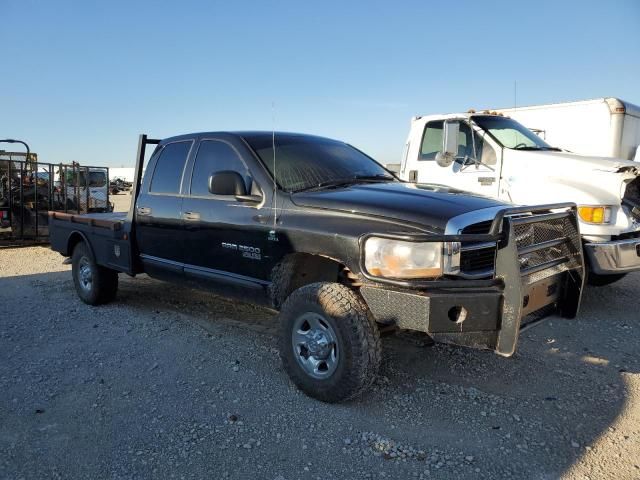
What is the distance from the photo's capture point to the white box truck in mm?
7348

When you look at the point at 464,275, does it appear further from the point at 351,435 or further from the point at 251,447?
the point at 251,447

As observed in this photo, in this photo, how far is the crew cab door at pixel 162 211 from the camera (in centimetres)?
472

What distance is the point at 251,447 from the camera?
287 centimetres

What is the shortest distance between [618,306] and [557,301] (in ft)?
9.25

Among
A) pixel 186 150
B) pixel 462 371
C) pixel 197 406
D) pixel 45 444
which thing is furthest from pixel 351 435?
pixel 186 150

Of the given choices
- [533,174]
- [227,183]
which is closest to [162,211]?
[227,183]

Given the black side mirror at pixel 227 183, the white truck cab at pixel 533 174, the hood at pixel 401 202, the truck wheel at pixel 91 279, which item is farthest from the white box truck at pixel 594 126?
the truck wheel at pixel 91 279

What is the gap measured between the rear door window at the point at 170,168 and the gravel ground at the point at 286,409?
4.50 ft

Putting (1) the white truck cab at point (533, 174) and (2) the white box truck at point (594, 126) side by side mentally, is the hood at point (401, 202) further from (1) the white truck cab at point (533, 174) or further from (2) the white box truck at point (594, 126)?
(2) the white box truck at point (594, 126)

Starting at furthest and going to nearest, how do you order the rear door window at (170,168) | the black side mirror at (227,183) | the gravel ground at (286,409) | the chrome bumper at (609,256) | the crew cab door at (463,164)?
the crew cab door at (463,164), the chrome bumper at (609,256), the rear door window at (170,168), the black side mirror at (227,183), the gravel ground at (286,409)

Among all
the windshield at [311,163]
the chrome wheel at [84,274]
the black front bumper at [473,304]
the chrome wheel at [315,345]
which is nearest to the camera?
the black front bumper at [473,304]

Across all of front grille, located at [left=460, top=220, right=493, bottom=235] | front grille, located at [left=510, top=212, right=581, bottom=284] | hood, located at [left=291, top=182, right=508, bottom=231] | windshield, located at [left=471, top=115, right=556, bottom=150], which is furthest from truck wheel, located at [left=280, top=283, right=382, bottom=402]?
windshield, located at [left=471, top=115, right=556, bottom=150]

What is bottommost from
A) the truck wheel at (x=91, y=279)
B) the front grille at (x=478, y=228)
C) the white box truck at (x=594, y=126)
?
the truck wheel at (x=91, y=279)

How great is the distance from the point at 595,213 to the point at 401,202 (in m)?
2.98
